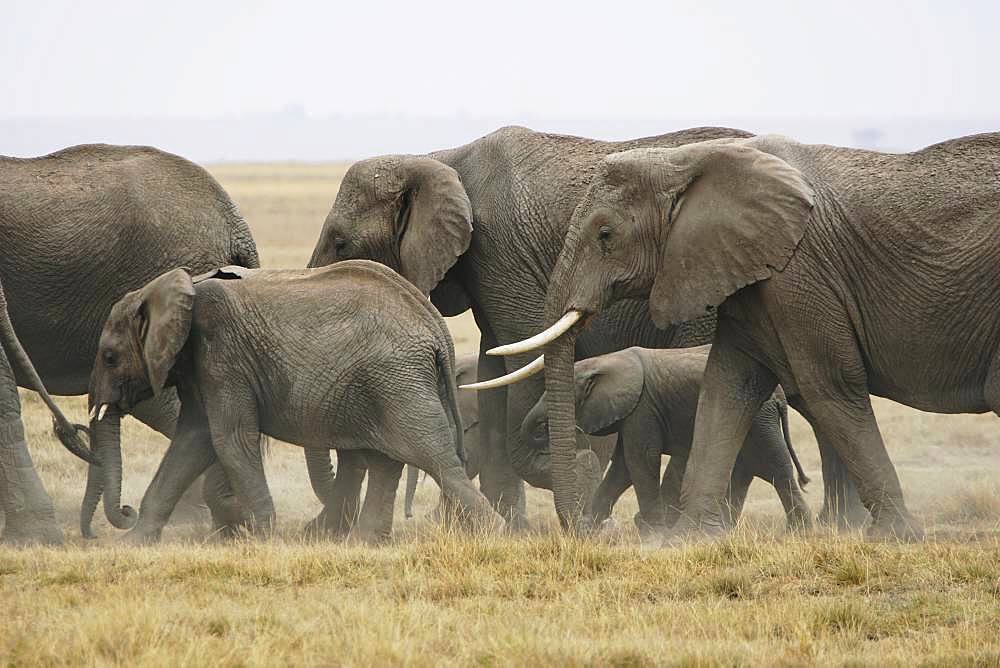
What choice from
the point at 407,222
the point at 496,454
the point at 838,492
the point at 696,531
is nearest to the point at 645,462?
the point at 496,454

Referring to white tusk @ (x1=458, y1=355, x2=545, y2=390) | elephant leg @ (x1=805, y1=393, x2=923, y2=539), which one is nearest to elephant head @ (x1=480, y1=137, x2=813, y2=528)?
white tusk @ (x1=458, y1=355, x2=545, y2=390)

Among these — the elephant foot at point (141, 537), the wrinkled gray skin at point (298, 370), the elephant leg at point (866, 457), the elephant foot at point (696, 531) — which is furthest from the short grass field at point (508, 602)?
the wrinkled gray skin at point (298, 370)

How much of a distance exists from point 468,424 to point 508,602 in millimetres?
5691

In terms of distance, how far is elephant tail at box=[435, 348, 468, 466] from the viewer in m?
11.0

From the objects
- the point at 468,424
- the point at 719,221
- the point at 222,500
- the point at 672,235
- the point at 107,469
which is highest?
the point at 719,221

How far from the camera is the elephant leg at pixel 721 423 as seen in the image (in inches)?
414

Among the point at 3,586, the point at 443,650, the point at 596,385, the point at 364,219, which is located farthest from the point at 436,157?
the point at 443,650

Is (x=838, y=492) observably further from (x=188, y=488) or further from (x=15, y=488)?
(x=15, y=488)

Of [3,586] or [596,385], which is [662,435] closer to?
[596,385]

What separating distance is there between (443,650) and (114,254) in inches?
224

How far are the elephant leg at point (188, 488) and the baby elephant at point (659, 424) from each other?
2.23m

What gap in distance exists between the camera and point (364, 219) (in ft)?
40.8

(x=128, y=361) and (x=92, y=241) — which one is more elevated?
(x=92, y=241)

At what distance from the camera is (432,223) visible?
11977 millimetres
